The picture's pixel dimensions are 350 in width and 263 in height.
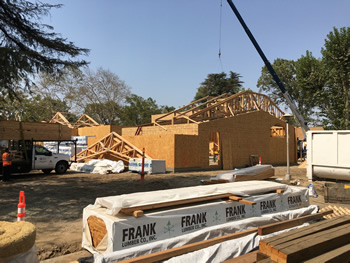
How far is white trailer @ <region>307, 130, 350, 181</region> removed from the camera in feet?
40.4

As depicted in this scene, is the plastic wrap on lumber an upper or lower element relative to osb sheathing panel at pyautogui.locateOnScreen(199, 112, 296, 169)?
lower

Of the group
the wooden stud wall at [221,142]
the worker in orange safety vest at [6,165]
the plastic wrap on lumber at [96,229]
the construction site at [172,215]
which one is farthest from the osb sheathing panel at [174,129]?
the plastic wrap on lumber at [96,229]

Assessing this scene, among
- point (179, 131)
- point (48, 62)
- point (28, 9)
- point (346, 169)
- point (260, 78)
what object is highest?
point (260, 78)

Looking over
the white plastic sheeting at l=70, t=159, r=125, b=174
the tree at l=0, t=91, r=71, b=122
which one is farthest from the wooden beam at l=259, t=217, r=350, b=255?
the tree at l=0, t=91, r=71, b=122

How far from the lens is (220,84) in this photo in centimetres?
5909

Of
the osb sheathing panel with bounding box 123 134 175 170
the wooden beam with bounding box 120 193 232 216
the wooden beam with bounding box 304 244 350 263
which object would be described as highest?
the osb sheathing panel with bounding box 123 134 175 170

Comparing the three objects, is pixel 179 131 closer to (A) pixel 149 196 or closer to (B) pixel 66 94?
(A) pixel 149 196

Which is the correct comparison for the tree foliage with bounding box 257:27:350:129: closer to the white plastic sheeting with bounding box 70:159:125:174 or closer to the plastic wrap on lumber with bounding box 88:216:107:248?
the white plastic sheeting with bounding box 70:159:125:174

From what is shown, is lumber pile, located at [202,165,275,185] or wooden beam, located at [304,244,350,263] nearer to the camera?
wooden beam, located at [304,244,350,263]

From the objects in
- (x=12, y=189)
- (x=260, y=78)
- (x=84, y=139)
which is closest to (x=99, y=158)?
(x=12, y=189)

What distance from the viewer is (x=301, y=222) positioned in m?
5.82

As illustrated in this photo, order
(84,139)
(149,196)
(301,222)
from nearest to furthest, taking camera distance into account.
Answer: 1. (149,196)
2. (301,222)
3. (84,139)

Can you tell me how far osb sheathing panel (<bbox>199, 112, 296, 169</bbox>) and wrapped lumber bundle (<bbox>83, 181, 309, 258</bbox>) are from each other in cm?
1479

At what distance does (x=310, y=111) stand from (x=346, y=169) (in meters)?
41.3
